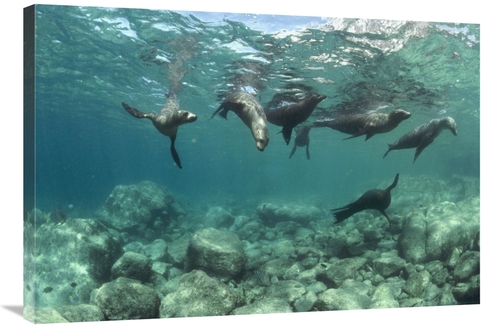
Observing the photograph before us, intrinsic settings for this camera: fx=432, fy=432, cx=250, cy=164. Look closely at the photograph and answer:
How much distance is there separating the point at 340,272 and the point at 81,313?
5.06 m

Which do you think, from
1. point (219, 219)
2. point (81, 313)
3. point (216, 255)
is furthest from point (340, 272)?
point (219, 219)

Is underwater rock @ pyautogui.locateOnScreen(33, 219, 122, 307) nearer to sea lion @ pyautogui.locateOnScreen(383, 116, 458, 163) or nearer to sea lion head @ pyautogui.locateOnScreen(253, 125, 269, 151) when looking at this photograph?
sea lion head @ pyautogui.locateOnScreen(253, 125, 269, 151)

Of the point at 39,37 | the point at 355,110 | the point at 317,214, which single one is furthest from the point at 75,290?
the point at 317,214

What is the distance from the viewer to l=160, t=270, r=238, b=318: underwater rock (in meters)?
7.70

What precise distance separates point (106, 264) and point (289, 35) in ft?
21.3

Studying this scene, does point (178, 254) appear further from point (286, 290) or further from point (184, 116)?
point (184, 116)

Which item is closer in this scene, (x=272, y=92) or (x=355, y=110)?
(x=272, y=92)

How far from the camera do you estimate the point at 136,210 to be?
16531 millimetres

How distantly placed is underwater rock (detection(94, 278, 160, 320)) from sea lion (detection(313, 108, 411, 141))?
18.8ft

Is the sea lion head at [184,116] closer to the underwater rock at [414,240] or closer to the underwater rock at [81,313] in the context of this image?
the underwater rock at [81,313]

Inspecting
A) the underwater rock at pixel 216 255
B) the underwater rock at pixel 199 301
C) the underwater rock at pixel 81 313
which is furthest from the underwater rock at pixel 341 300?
the underwater rock at pixel 81 313

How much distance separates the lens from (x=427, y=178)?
22781 millimetres

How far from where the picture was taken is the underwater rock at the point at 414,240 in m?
9.84

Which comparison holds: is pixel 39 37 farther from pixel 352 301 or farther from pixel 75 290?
pixel 352 301
